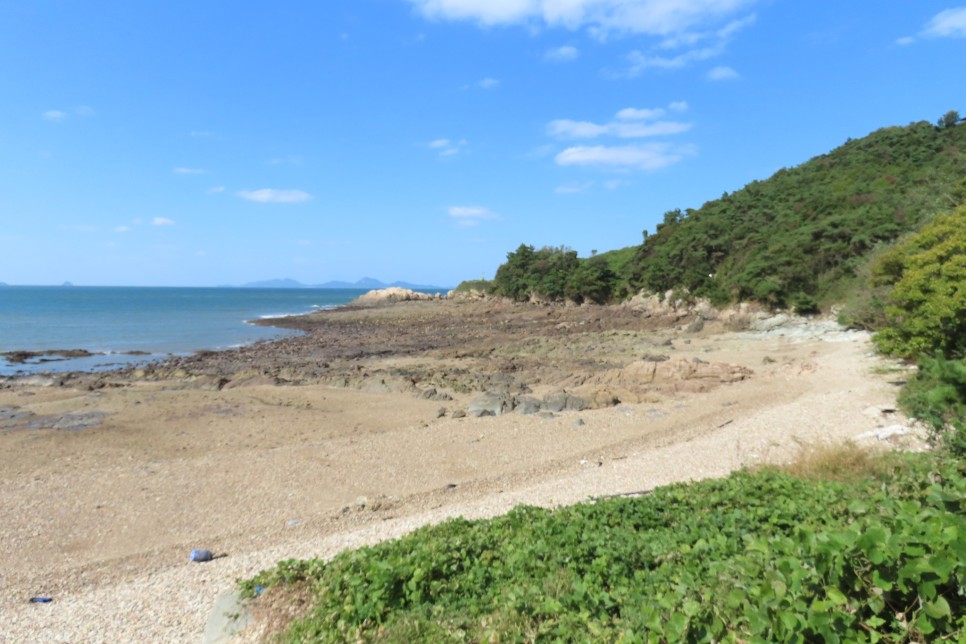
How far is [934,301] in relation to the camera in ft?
42.2

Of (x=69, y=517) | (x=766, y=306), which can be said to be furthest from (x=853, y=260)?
(x=69, y=517)

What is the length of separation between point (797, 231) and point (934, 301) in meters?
34.7

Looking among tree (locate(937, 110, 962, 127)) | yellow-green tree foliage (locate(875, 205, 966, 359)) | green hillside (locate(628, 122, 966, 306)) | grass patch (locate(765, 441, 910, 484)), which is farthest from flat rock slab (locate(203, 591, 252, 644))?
tree (locate(937, 110, 962, 127))

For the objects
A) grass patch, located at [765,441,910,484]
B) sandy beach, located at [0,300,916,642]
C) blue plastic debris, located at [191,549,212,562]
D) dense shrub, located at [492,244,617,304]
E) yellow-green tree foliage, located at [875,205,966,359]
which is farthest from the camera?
dense shrub, located at [492,244,617,304]

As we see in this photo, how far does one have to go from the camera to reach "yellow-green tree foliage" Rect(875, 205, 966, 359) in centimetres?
1261

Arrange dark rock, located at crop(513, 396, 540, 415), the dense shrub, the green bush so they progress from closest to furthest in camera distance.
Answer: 1. the green bush
2. dark rock, located at crop(513, 396, 540, 415)
3. the dense shrub

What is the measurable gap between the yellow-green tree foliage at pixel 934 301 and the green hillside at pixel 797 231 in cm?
1463

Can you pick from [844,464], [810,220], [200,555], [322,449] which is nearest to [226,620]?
[200,555]

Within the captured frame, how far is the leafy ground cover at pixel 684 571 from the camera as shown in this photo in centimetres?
312

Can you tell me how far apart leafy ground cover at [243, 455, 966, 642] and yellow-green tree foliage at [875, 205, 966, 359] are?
281 inches

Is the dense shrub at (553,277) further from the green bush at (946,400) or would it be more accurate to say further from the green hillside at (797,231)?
the green bush at (946,400)

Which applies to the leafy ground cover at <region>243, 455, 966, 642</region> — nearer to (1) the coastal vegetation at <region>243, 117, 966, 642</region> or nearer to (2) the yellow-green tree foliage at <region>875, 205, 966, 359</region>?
(1) the coastal vegetation at <region>243, 117, 966, 642</region>

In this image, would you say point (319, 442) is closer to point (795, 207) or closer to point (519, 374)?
point (519, 374)

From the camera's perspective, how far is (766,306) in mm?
39281
